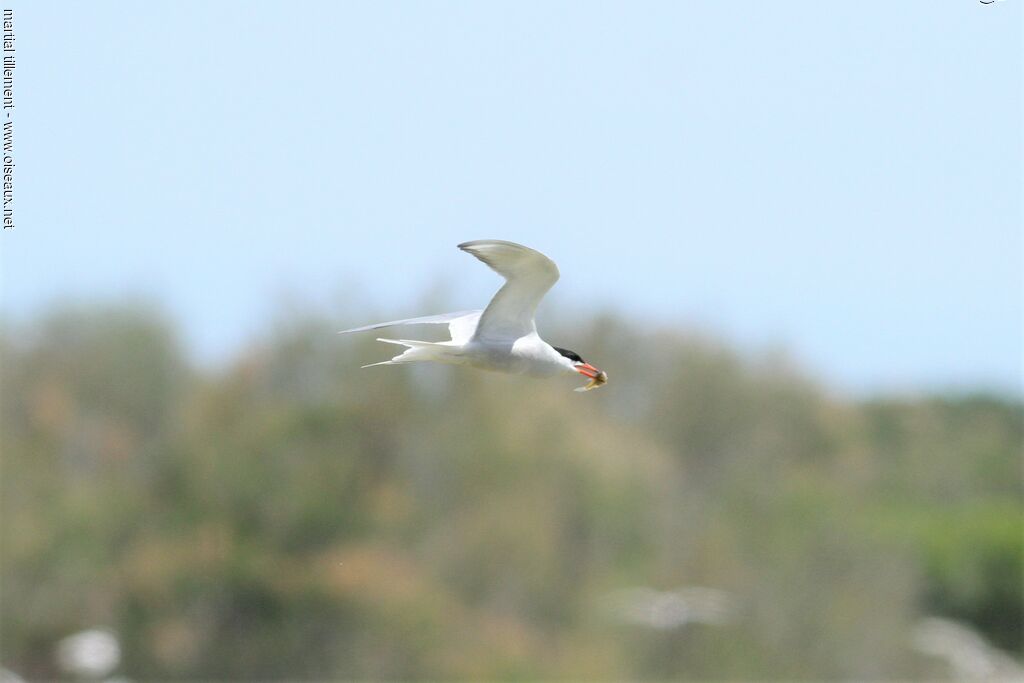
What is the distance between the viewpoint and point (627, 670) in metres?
25.3

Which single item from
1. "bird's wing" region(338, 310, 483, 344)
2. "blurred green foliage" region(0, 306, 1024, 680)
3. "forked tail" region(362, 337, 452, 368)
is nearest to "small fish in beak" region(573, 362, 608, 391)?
"bird's wing" region(338, 310, 483, 344)

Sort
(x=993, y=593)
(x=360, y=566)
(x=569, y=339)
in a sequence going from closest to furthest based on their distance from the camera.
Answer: (x=569, y=339) < (x=360, y=566) < (x=993, y=593)

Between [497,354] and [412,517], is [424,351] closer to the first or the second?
[497,354]

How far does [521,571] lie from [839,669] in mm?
5110

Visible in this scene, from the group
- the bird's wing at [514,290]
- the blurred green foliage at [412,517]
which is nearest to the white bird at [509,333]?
the bird's wing at [514,290]

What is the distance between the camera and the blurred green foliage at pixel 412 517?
25.0 metres

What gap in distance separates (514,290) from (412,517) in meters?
21.1

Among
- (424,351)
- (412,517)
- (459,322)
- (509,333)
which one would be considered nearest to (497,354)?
(509,333)

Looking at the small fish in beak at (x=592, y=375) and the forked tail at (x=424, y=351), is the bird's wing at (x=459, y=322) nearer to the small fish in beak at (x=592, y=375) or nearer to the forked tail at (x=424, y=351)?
the forked tail at (x=424, y=351)

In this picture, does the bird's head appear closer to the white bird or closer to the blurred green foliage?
the white bird

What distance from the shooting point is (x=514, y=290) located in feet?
17.4

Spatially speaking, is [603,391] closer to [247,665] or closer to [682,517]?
[682,517]

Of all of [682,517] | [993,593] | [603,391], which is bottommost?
[993,593]

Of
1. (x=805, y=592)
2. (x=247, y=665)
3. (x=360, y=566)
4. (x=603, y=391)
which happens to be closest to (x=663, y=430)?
(x=603, y=391)
